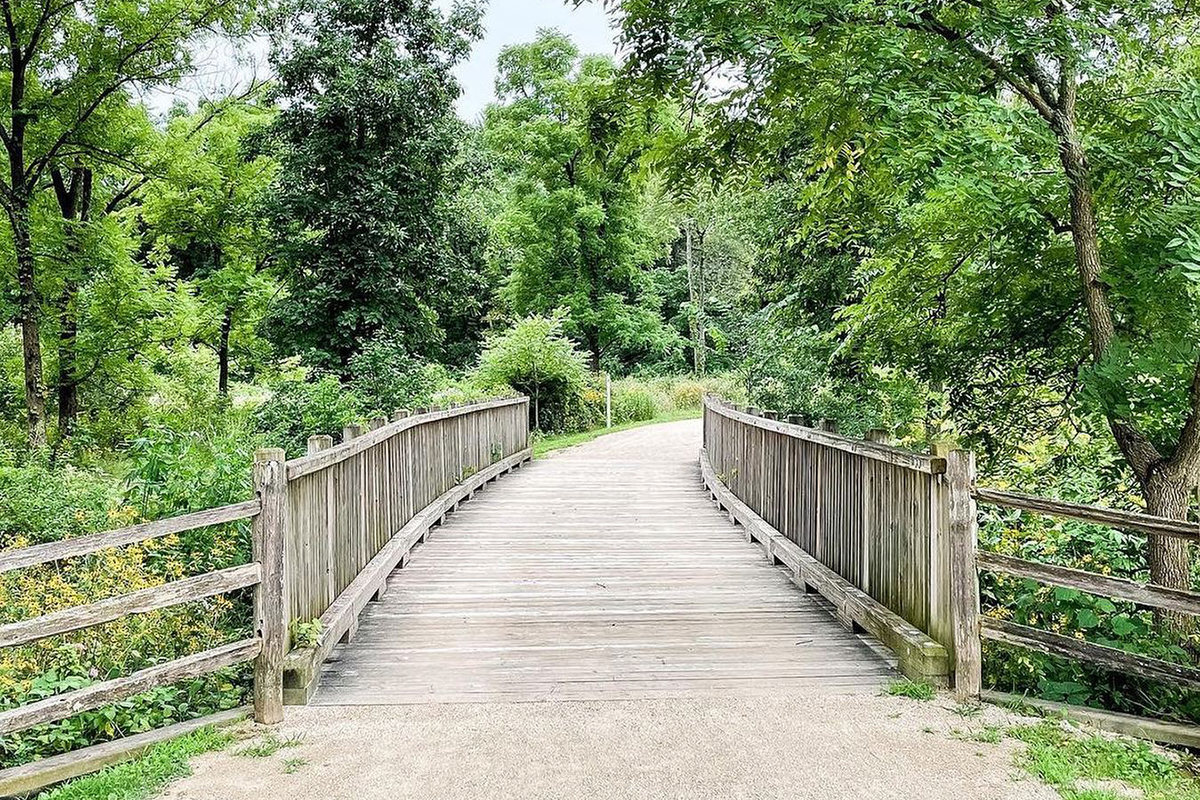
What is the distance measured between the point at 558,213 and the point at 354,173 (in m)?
15.6

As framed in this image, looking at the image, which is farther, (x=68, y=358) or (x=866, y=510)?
(x=68, y=358)

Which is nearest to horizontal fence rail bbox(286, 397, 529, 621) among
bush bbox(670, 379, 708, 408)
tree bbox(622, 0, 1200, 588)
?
tree bbox(622, 0, 1200, 588)

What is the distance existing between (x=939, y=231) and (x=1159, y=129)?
4.92 feet

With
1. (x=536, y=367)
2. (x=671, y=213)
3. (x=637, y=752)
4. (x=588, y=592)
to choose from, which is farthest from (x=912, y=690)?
(x=536, y=367)

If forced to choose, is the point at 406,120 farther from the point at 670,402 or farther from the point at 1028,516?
the point at 670,402

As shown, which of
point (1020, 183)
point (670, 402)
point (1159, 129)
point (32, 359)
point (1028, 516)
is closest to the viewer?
point (1159, 129)

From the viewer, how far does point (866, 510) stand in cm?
520

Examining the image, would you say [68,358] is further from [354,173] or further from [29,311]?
[354,173]

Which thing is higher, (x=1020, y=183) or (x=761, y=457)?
(x=1020, y=183)

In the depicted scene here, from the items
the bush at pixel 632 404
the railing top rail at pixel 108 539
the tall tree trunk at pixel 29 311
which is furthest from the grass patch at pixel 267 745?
the bush at pixel 632 404

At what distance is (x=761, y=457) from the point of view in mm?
8156

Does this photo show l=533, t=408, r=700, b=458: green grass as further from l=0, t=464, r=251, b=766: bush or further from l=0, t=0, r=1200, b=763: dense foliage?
l=0, t=464, r=251, b=766: bush

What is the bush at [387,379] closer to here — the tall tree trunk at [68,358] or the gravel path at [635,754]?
the tall tree trunk at [68,358]

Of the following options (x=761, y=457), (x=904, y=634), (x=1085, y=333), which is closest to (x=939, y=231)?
(x=1085, y=333)
